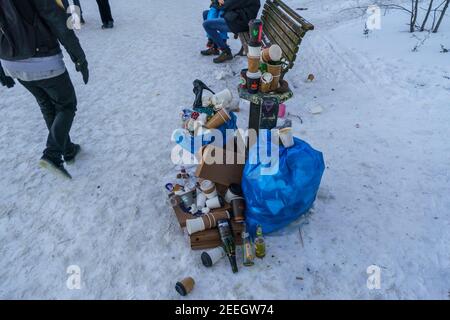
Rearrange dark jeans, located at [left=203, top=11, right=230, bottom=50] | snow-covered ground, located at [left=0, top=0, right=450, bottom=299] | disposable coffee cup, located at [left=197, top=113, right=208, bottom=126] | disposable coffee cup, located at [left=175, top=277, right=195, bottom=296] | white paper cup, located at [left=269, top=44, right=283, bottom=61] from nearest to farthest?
disposable coffee cup, located at [left=175, top=277, right=195, bottom=296] → snow-covered ground, located at [left=0, top=0, right=450, bottom=299] → white paper cup, located at [left=269, top=44, right=283, bottom=61] → disposable coffee cup, located at [left=197, top=113, right=208, bottom=126] → dark jeans, located at [left=203, top=11, right=230, bottom=50]

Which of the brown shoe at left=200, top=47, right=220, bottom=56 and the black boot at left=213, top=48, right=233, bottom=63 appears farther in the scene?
the brown shoe at left=200, top=47, right=220, bottom=56

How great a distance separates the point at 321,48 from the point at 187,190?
443 cm

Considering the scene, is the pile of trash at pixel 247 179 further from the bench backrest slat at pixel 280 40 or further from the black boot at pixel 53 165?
the black boot at pixel 53 165

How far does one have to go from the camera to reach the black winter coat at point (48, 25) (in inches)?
96.9

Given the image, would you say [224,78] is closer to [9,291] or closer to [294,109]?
[294,109]

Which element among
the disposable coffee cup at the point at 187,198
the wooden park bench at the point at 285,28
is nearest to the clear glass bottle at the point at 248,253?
the disposable coffee cup at the point at 187,198

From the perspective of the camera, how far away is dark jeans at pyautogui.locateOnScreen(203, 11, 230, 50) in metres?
5.49

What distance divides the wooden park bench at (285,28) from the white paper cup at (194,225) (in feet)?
6.99

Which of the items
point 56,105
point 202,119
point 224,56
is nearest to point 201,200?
point 202,119

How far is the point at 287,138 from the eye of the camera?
2488 millimetres

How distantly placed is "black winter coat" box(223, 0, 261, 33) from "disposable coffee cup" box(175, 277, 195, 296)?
4195 mm

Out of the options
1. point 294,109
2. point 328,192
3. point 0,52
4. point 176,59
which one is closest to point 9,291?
point 0,52

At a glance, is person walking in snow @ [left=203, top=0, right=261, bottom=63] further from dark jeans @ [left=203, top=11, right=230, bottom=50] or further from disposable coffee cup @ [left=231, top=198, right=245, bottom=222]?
disposable coffee cup @ [left=231, top=198, right=245, bottom=222]

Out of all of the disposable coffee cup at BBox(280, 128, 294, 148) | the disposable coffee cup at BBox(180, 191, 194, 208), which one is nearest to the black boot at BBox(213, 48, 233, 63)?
the disposable coffee cup at BBox(180, 191, 194, 208)
